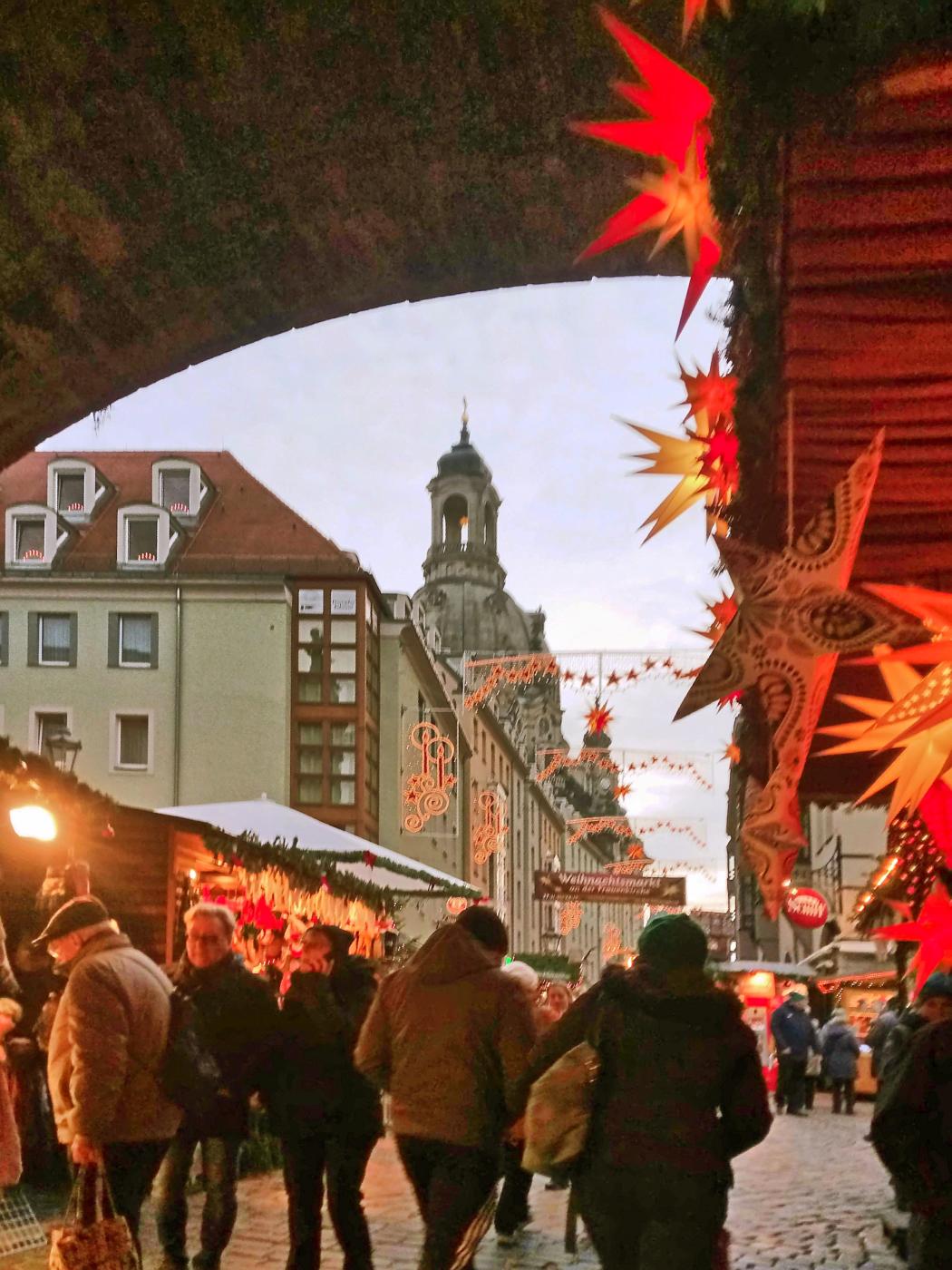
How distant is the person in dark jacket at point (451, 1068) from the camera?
5746mm

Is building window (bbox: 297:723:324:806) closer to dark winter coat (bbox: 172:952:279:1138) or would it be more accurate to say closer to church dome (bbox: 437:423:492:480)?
dark winter coat (bbox: 172:952:279:1138)

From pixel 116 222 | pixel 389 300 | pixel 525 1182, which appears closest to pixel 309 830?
pixel 525 1182

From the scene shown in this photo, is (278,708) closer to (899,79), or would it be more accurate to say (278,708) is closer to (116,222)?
(116,222)

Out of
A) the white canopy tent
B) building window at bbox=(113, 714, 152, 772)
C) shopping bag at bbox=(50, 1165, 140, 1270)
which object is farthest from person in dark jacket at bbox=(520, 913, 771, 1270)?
building window at bbox=(113, 714, 152, 772)

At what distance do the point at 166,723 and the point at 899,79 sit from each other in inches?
1585

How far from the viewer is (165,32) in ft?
22.9

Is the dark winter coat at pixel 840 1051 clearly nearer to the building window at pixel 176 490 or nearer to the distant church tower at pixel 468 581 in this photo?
the building window at pixel 176 490

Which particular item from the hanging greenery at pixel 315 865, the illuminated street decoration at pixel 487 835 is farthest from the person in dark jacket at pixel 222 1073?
the illuminated street decoration at pixel 487 835

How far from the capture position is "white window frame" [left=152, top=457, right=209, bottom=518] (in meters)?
46.9

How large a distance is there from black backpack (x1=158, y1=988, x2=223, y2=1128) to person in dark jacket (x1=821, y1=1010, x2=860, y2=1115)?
736 inches

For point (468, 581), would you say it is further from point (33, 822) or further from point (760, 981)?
point (33, 822)

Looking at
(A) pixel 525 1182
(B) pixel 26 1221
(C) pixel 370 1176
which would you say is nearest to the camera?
(B) pixel 26 1221

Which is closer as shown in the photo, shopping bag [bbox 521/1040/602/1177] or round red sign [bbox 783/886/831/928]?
shopping bag [bbox 521/1040/602/1177]

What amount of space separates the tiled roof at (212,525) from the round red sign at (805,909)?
22.5 m
